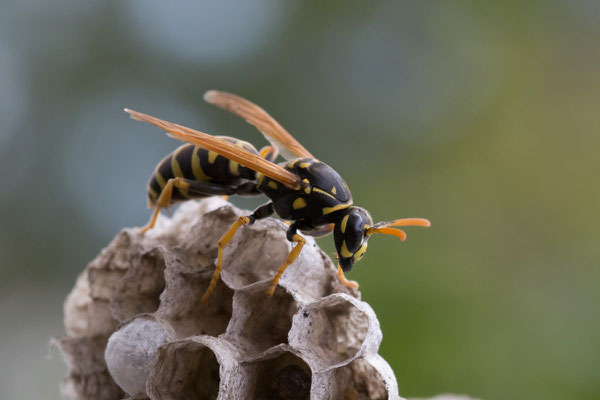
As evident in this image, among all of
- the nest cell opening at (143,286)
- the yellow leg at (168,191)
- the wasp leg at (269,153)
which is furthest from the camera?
the wasp leg at (269,153)

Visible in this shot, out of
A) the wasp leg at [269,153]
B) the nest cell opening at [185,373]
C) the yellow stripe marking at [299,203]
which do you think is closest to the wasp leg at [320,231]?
the yellow stripe marking at [299,203]

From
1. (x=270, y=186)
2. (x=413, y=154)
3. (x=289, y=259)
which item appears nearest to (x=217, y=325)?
(x=289, y=259)

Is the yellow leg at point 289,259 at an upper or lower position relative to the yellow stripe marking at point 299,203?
lower

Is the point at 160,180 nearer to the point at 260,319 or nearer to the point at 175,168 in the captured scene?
the point at 175,168

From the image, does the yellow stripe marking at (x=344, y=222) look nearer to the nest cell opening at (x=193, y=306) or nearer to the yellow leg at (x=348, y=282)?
the yellow leg at (x=348, y=282)

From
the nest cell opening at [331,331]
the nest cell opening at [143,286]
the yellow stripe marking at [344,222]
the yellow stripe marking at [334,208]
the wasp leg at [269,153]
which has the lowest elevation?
the nest cell opening at [331,331]

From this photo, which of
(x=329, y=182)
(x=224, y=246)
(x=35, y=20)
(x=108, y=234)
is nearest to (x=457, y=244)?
(x=329, y=182)
